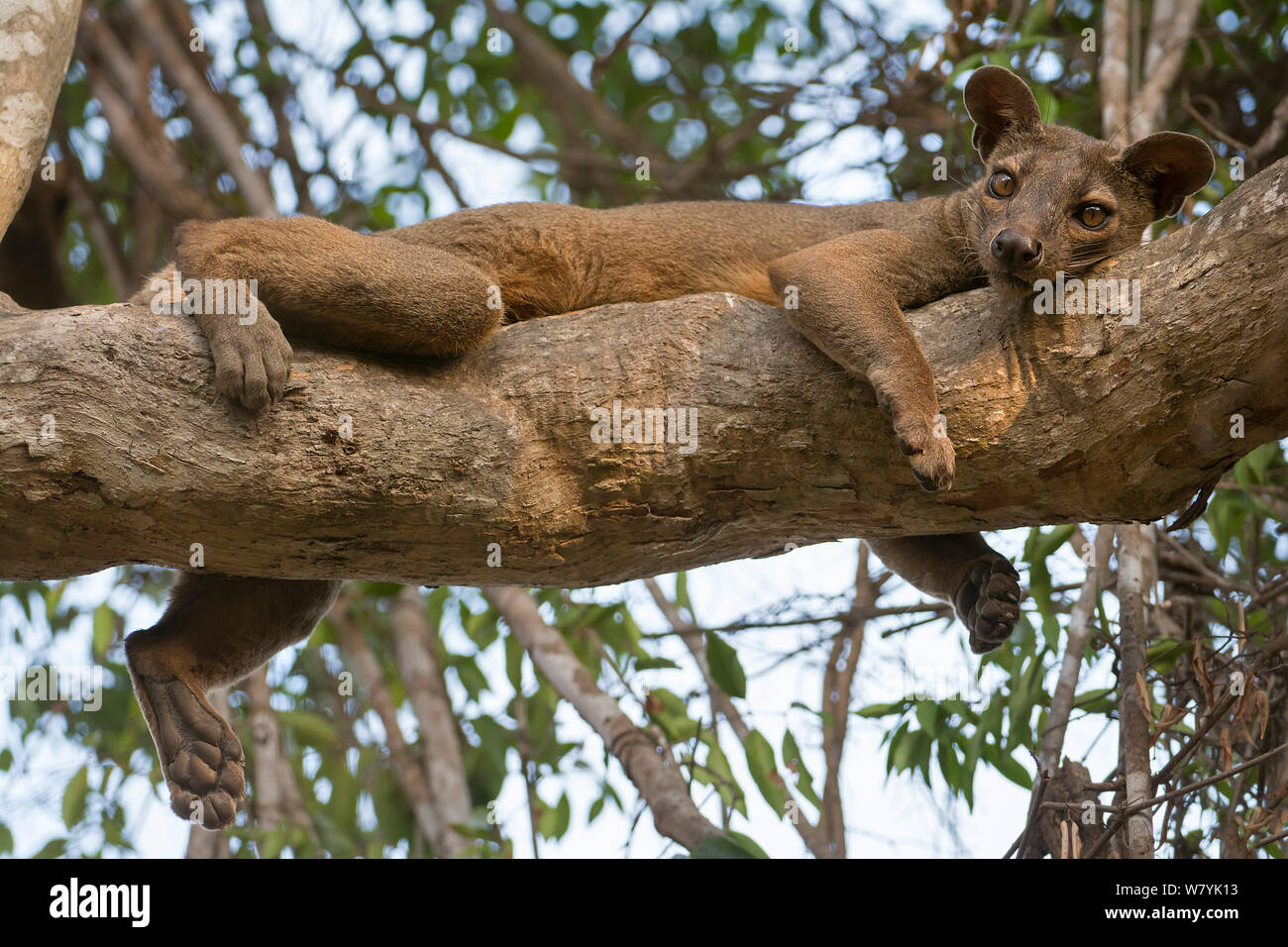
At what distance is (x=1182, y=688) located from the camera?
5570mm

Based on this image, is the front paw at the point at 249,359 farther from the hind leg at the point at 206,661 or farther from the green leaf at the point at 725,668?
the green leaf at the point at 725,668

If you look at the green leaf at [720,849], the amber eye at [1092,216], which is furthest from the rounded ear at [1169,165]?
the green leaf at [720,849]

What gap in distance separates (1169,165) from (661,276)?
2.09 meters

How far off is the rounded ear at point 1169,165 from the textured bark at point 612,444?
3.30ft

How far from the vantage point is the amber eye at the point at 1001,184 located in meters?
5.14

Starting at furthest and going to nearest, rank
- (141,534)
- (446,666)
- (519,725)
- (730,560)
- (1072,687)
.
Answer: (446,666), (519,725), (1072,687), (730,560), (141,534)

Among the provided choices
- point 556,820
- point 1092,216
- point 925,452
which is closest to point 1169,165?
point 1092,216

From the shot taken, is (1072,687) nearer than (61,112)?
Yes

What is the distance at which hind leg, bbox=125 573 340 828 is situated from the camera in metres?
4.44
